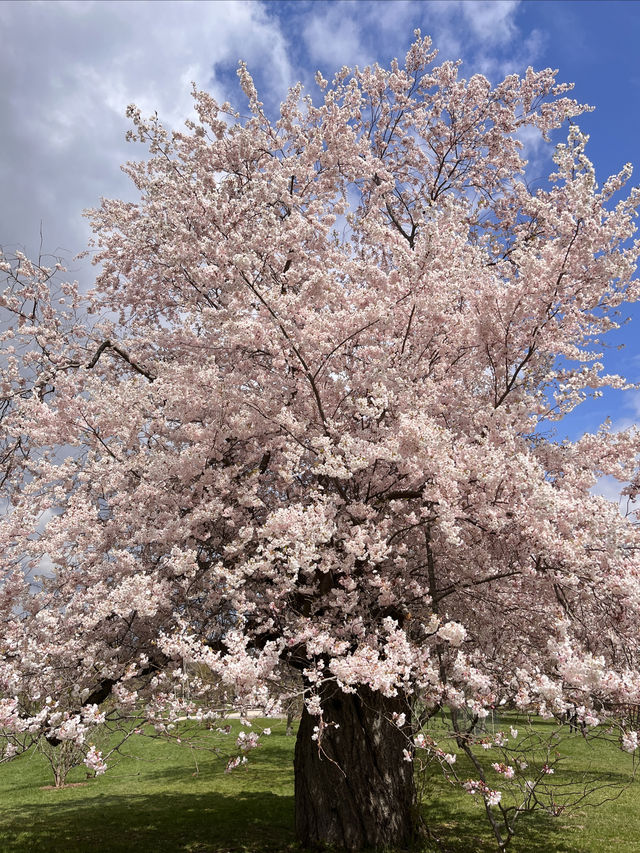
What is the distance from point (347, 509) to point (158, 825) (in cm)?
A: 1024

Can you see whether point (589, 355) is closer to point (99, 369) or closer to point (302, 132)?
→ point (302, 132)

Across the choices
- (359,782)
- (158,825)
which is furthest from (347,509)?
(158,825)

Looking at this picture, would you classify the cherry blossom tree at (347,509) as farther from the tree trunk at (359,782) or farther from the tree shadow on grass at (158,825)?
the tree shadow on grass at (158,825)

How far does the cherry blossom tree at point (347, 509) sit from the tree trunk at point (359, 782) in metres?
0.04

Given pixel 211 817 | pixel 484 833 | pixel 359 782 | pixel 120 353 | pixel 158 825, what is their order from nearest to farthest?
1. pixel 359 782
2. pixel 120 353
3. pixel 484 833
4. pixel 158 825
5. pixel 211 817

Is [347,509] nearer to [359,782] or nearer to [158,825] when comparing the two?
[359,782]

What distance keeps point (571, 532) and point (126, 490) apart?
6.05 metres

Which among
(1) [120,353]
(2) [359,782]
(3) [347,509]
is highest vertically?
(1) [120,353]

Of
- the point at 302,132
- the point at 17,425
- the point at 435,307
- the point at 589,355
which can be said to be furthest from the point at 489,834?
the point at 302,132

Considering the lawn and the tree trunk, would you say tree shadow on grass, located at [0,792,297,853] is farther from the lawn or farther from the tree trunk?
the tree trunk

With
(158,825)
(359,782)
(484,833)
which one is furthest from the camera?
(158,825)

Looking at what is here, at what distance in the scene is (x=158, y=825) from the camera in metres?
13.0

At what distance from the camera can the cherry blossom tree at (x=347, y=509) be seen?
6.64 metres

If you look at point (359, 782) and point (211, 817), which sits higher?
point (359, 782)
